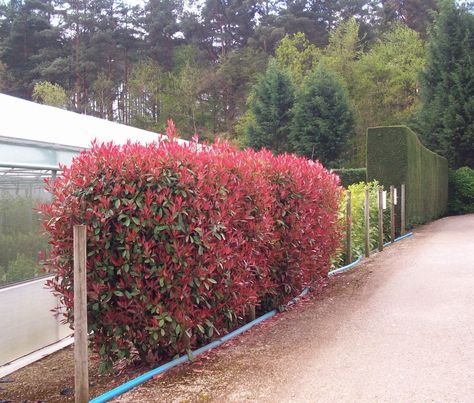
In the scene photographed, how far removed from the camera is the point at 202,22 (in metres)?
37.7

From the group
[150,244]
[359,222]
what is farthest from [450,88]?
[150,244]

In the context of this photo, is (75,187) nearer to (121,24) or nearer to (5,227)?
(5,227)

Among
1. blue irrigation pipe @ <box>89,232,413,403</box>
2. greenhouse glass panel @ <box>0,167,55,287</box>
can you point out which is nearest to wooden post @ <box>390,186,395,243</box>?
blue irrigation pipe @ <box>89,232,413,403</box>

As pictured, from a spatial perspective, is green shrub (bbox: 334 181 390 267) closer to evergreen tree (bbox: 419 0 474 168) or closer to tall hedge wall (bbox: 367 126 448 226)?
tall hedge wall (bbox: 367 126 448 226)

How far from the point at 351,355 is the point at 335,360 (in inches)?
7.4

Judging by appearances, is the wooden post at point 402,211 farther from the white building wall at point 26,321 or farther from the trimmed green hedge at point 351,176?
the trimmed green hedge at point 351,176

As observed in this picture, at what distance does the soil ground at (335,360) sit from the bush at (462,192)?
67.1ft

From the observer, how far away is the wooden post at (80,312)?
2916 millimetres

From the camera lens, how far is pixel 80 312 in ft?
9.61

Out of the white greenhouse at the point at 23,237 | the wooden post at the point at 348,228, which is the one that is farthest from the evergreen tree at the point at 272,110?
the white greenhouse at the point at 23,237

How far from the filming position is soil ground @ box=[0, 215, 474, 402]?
10.7ft

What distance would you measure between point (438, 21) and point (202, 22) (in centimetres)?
1744

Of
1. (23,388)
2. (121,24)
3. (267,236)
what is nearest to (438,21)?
(121,24)

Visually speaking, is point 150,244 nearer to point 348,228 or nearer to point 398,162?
point 348,228
